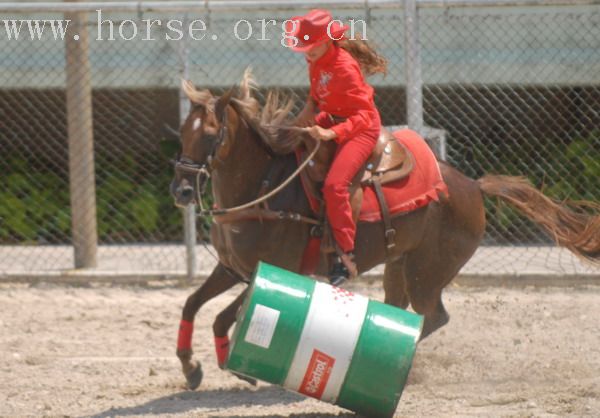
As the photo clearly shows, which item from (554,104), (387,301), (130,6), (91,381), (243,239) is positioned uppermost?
(130,6)

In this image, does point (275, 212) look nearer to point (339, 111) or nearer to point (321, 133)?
point (321, 133)

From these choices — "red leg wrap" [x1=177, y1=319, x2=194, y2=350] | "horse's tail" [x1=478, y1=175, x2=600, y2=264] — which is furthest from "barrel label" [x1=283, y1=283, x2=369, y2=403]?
"horse's tail" [x1=478, y1=175, x2=600, y2=264]

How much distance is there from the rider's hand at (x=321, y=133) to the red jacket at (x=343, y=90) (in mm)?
43

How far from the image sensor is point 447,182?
620cm

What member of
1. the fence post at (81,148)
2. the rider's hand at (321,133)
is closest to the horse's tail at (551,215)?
the rider's hand at (321,133)

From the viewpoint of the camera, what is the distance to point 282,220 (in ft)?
18.8

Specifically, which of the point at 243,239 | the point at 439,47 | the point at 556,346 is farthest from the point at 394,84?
the point at 243,239

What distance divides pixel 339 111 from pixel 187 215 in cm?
317

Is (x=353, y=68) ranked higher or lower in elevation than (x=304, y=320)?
higher

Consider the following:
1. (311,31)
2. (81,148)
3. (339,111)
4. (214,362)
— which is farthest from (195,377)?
(81,148)

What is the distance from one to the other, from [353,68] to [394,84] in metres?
4.02

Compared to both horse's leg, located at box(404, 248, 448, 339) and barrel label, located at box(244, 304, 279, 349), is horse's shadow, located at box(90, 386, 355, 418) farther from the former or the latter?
horse's leg, located at box(404, 248, 448, 339)

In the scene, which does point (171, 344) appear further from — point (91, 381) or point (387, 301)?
point (387, 301)

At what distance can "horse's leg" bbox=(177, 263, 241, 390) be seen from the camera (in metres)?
5.98
